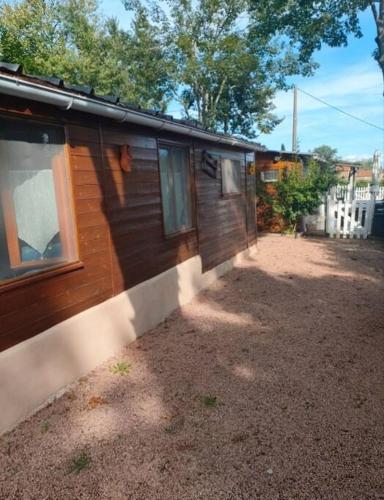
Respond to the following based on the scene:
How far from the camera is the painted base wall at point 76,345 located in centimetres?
291

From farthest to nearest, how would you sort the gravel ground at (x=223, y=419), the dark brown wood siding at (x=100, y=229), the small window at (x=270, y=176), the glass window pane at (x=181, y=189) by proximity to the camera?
the small window at (x=270, y=176) → the glass window pane at (x=181, y=189) → the dark brown wood siding at (x=100, y=229) → the gravel ground at (x=223, y=419)

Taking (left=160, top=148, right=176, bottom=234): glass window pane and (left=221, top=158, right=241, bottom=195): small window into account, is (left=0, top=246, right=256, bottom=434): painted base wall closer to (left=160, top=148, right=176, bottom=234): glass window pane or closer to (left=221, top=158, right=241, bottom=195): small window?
(left=160, top=148, right=176, bottom=234): glass window pane

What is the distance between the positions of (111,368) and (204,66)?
17.7m

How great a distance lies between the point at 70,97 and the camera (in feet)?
10.3

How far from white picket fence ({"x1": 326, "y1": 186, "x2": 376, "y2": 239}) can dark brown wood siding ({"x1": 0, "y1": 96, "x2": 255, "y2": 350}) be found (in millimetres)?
7470

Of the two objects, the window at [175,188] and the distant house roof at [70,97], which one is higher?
the distant house roof at [70,97]

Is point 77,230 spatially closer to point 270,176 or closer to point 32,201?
point 32,201

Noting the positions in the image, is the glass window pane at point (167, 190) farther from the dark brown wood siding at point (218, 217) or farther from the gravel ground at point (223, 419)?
the gravel ground at point (223, 419)

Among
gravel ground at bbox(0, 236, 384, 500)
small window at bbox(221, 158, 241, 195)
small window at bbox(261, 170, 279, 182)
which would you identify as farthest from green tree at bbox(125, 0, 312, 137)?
gravel ground at bbox(0, 236, 384, 500)

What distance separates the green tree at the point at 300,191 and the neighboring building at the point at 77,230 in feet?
20.1

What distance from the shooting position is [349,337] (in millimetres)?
4359

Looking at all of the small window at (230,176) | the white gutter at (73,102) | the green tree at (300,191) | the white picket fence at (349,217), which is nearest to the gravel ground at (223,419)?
the white gutter at (73,102)

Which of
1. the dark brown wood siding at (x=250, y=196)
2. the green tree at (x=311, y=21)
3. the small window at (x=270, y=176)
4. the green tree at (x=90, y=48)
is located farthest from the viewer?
the green tree at (x=90, y=48)

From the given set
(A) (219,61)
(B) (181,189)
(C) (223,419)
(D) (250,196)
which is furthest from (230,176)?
(A) (219,61)
